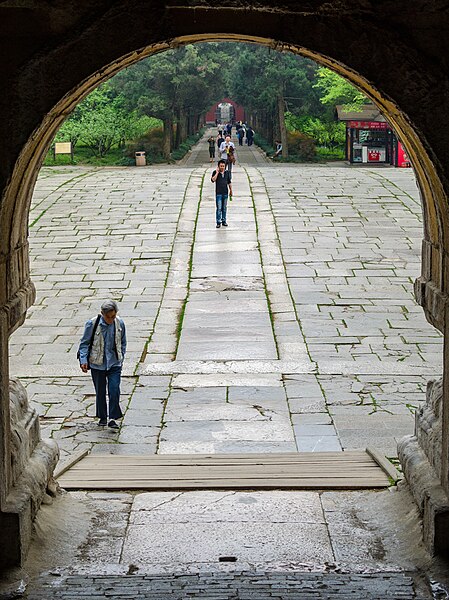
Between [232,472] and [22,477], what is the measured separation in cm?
218

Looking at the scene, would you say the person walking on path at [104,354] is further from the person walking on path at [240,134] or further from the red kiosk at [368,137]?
the person walking on path at [240,134]

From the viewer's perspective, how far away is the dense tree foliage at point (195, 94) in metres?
37.8

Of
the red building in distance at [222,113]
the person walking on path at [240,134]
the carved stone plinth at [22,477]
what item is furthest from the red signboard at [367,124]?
the red building in distance at [222,113]

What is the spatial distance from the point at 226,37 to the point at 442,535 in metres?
2.96

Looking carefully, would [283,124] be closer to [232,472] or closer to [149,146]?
[149,146]

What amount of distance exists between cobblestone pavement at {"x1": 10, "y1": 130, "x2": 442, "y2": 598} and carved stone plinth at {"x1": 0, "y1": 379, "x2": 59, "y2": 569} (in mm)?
183

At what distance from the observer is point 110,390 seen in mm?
10258

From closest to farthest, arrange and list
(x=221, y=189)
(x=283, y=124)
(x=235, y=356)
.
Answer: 1. (x=235, y=356)
2. (x=221, y=189)
3. (x=283, y=124)

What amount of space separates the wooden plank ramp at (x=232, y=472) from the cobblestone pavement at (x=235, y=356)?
0.21m

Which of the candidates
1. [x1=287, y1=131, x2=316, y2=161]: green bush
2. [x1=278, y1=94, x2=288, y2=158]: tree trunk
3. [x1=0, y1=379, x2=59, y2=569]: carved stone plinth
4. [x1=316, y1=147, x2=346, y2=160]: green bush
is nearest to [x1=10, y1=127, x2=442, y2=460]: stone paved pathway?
[x1=0, y1=379, x2=59, y2=569]: carved stone plinth

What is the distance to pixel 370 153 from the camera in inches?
1446

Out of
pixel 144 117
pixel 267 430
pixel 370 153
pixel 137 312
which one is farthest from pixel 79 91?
pixel 144 117

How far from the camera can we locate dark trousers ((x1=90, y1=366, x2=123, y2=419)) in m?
10.2

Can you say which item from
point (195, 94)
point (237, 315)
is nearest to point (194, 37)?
point (237, 315)
